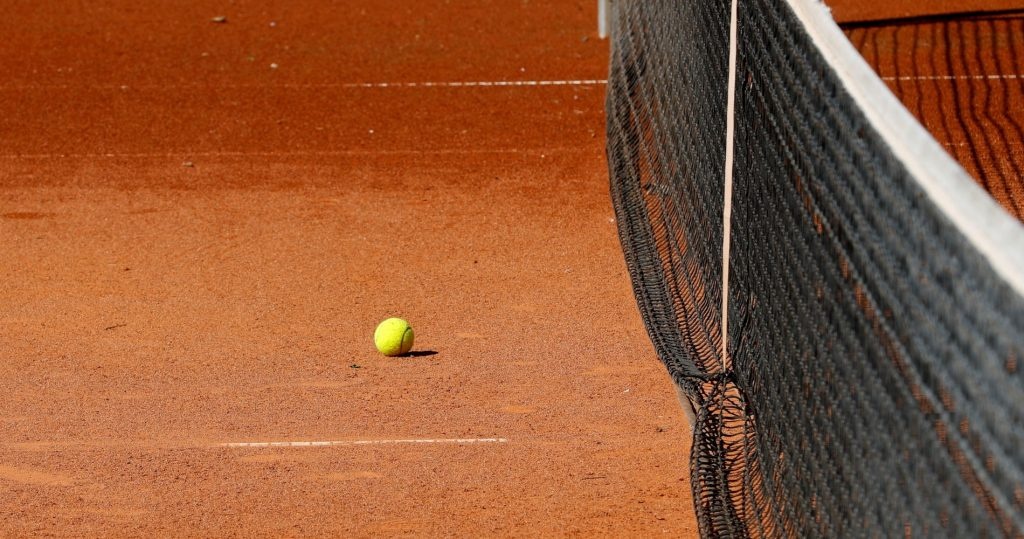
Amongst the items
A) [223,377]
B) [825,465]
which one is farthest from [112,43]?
[825,465]

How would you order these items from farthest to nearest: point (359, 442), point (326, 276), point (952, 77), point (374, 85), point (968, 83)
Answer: point (374, 85) < point (952, 77) < point (968, 83) < point (326, 276) < point (359, 442)

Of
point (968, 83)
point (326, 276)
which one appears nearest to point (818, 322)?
point (326, 276)

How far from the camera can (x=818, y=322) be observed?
11.6 ft

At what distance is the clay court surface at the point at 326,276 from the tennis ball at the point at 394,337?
0.06 meters

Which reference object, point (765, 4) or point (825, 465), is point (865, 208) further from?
point (765, 4)

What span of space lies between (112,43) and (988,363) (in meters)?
12.3

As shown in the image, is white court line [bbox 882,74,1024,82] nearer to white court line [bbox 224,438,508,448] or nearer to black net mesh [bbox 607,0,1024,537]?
black net mesh [bbox 607,0,1024,537]

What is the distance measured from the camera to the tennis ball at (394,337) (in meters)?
6.51

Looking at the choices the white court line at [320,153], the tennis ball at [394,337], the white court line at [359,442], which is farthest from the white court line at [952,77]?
the white court line at [359,442]

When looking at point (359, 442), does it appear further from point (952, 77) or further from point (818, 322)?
point (952, 77)

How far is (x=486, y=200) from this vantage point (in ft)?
30.4

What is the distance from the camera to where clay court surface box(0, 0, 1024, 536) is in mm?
5160

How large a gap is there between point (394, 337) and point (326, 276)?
1.40m

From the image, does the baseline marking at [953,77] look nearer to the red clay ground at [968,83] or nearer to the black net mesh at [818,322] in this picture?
the red clay ground at [968,83]
